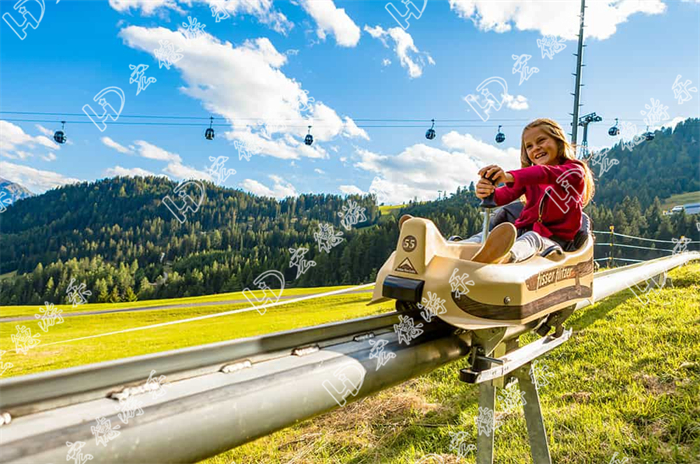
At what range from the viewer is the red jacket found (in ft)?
6.31

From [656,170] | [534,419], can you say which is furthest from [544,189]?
[656,170]

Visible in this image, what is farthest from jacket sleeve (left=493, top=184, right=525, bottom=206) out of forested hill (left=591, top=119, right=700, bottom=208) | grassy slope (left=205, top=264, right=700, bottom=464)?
forested hill (left=591, top=119, right=700, bottom=208)

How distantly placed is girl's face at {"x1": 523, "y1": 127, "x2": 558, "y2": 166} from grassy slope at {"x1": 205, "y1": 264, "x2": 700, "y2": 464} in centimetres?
163

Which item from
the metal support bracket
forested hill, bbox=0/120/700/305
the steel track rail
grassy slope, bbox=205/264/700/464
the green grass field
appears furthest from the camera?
the green grass field

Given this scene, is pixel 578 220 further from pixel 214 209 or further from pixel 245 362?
pixel 214 209

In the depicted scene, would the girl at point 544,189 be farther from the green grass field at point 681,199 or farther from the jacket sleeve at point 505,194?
the green grass field at point 681,199

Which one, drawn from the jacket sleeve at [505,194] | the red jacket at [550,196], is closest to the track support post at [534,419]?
the red jacket at [550,196]

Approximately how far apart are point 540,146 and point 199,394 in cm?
228

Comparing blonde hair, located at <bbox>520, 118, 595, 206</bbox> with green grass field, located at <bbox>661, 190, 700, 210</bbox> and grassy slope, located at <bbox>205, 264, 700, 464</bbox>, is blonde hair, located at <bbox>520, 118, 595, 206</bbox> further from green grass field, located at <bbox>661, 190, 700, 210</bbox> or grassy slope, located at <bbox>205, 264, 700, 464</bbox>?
green grass field, located at <bbox>661, 190, 700, 210</bbox>

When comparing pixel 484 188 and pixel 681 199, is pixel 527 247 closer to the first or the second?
pixel 484 188

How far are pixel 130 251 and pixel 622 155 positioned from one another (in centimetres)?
13892

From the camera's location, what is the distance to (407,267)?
1530 mm

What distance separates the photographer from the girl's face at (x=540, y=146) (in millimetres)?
2283

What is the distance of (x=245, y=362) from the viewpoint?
3.60 feet
